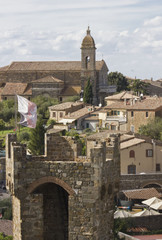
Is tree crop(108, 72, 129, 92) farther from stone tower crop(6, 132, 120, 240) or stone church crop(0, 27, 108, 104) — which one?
stone tower crop(6, 132, 120, 240)

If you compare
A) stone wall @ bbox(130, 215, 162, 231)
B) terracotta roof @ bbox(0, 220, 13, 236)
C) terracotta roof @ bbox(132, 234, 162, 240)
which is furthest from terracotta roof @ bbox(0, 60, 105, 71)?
terracotta roof @ bbox(132, 234, 162, 240)

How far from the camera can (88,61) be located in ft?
363

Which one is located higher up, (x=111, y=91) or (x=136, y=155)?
(x=111, y=91)

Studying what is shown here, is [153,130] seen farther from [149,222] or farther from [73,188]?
[73,188]


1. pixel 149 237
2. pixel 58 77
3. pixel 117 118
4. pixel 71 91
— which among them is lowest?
pixel 149 237

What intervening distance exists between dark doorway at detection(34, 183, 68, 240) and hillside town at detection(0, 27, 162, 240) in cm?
2

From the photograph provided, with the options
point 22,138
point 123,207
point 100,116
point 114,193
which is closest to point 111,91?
point 100,116

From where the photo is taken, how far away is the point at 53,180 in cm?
934

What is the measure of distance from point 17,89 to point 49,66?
754 cm

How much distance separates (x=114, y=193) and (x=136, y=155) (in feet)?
134

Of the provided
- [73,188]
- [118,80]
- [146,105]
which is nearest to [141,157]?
[146,105]

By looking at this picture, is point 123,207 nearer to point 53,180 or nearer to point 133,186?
point 133,186

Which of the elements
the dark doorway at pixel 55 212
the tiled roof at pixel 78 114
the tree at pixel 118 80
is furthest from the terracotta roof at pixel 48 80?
the dark doorway at pixel 55 212

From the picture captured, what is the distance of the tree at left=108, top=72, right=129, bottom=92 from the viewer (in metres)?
115
